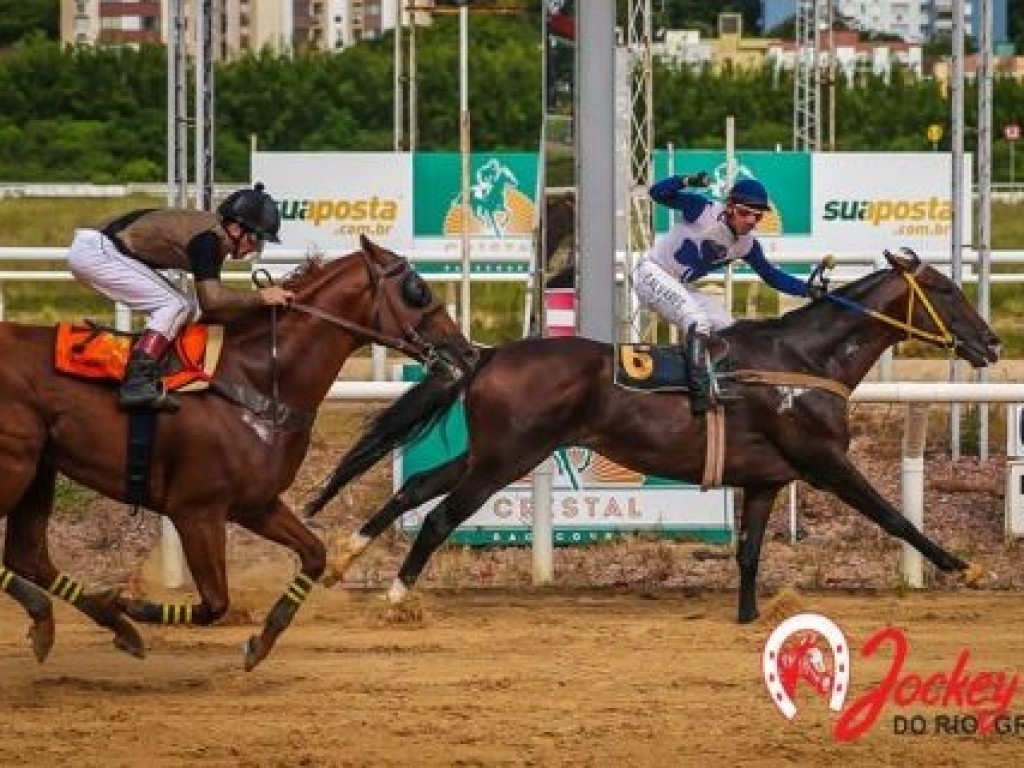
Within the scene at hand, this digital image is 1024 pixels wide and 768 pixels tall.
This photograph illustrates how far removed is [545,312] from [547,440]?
6.11 ft

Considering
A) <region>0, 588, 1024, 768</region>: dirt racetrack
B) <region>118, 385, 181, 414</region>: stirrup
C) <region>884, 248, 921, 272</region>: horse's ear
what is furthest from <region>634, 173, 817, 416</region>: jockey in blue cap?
<region>118, 385, 181, 414</region>: stirrup

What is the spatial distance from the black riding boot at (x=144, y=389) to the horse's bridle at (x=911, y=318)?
11.3 feet

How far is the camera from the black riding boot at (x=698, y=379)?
10914 mm

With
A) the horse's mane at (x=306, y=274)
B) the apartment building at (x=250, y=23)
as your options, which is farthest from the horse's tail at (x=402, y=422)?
the apartment building at (x=250, y=23)

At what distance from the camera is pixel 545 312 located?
12555mm

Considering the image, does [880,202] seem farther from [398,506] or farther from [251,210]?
[251,210]

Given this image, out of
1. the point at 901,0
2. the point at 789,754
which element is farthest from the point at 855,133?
the point at 901,0

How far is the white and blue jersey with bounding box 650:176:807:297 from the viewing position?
36.8ft

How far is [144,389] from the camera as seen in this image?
358 inches

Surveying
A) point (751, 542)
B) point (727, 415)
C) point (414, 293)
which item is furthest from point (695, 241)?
point (414, 293)

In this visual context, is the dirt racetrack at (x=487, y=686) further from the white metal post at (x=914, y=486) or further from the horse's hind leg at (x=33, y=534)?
the horse's hind leg at (x=33, y=534)

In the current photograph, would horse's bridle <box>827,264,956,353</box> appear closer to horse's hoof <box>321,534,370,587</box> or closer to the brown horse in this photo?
horse's hoof <box>321,534,370,587</box>

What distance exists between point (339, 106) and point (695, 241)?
3574cm

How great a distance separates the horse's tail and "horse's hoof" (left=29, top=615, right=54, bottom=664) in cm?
186
